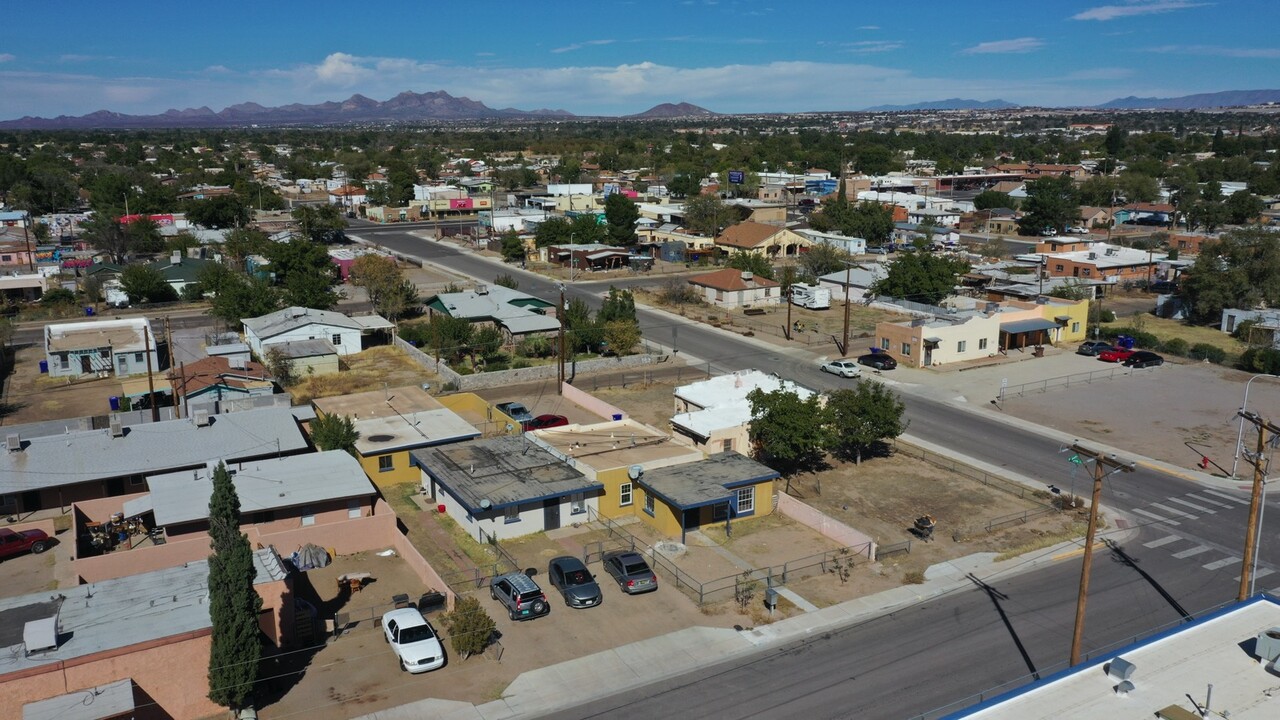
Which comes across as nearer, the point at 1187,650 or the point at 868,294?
the point at 1187,650

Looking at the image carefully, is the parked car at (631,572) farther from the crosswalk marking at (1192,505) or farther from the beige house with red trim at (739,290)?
the beige house with red trim at (739,290)

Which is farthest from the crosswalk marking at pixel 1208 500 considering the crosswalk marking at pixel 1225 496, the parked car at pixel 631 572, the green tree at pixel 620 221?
the green tree at pixel 620 221

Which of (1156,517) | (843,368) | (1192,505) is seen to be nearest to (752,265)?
(843,368)

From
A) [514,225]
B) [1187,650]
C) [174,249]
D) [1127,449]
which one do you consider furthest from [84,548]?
[514,225]

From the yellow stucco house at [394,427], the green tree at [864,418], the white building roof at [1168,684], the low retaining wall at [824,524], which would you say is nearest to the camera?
the white building roof at [1168,684]

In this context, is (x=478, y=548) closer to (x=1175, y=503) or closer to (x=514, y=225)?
(x=1175, y=503)

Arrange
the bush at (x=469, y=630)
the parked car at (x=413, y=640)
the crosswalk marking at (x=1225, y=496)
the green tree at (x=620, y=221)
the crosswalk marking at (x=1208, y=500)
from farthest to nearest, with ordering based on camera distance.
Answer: the green tree at (x=620, y=221), the crosswalk marking at (x=1225, y=496), the crosswalk marking at (x=1208, y=500), the bush at (x=469, y=630), the parked car at (x=413, y=640)
